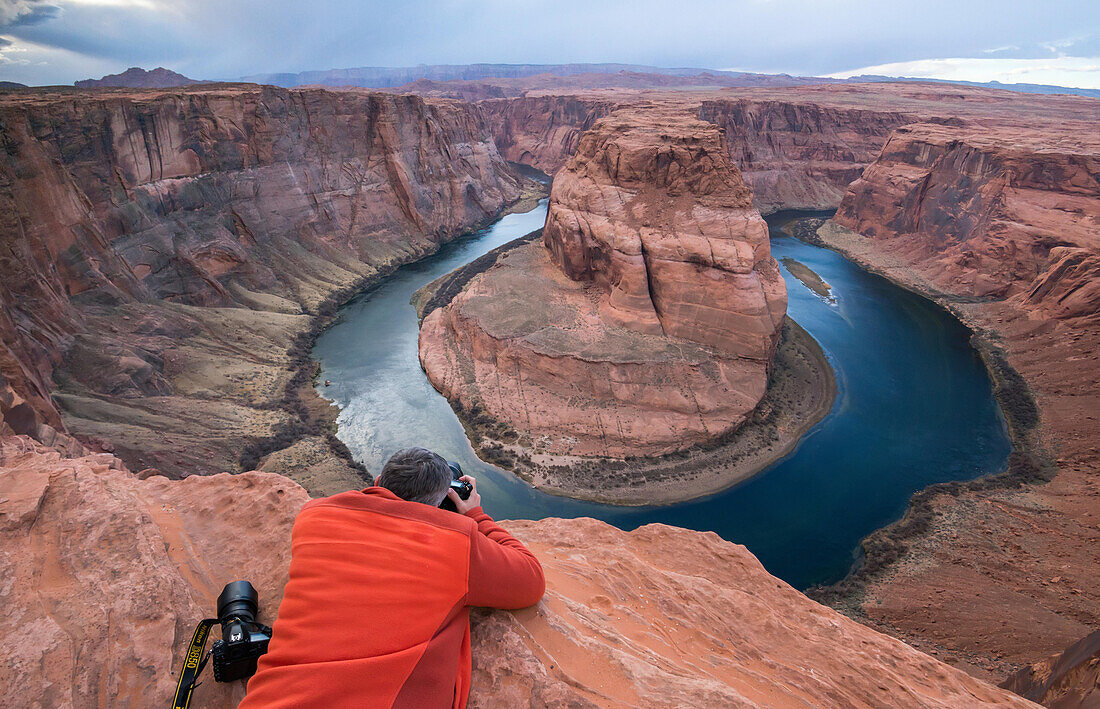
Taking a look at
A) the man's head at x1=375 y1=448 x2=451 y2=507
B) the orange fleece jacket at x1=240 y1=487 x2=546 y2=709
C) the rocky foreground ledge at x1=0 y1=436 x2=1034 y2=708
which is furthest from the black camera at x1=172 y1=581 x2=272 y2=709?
the man's head at x1=375 y1=448 x2=451 y2=507

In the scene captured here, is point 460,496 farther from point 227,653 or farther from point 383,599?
point 227,653

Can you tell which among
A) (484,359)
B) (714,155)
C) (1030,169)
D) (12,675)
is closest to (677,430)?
(484,359)

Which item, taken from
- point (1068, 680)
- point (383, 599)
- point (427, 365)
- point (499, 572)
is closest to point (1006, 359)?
point (1068, 680)

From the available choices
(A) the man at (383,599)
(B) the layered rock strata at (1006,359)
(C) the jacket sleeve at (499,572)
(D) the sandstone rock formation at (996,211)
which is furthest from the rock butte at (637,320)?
(D) the sandstone rock formation at (996,211)

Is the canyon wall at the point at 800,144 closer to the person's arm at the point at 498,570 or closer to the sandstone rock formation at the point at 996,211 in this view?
the sandstone rock formation at the point at 996,211

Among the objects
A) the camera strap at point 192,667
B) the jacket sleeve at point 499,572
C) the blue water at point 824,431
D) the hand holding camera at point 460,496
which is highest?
the hand holding camera at point 460,496

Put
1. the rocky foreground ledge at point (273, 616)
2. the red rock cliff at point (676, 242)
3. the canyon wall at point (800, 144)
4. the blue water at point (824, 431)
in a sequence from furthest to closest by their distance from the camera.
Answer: the canyon wall at point (800, 144)
the red rock cliff at point (676, 242)
the blue water at point (824, 431)
the rocky foreground ledge at point (273, 616)

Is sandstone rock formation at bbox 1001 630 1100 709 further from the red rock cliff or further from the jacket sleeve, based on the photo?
the red rock cliff
